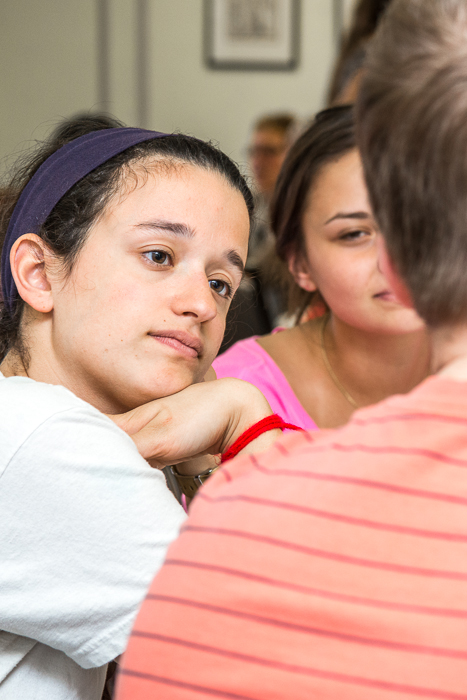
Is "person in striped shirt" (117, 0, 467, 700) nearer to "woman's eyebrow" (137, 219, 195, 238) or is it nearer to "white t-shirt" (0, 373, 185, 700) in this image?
"white t-shirt" (0, 373, 185, 700)

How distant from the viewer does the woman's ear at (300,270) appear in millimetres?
1658

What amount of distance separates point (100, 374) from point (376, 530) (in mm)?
578

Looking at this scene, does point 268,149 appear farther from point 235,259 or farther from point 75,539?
point 75,539

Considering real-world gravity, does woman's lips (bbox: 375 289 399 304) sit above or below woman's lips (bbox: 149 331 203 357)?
below

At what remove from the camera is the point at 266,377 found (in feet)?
5.08

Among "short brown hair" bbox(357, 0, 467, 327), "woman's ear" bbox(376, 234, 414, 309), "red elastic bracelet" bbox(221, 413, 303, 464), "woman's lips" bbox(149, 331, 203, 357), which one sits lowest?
"red elastic bracelet" bbox(221, 413, 303, 464)

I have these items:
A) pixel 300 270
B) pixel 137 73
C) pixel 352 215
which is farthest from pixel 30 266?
pixel 137 73

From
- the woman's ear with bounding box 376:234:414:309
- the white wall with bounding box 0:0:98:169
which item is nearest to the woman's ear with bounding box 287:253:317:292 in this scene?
the woman's ear with bounding box 376:234:414:309

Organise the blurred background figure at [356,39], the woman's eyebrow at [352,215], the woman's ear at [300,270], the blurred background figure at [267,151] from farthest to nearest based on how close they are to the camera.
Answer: the blurred background figure at [267,151] → the blurred background figure at [356,39] → the woman's ear at [300,270] → the woman's eyebrow at [352,215]

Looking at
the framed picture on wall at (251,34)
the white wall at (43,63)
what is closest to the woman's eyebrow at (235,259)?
the white wall at (43,63)

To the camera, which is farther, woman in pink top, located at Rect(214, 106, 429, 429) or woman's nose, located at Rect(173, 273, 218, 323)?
woman in pink top, located at Rect(214, 106, 429, 429)

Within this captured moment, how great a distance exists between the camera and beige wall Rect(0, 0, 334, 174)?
387 cm

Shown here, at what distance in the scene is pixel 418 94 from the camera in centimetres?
44

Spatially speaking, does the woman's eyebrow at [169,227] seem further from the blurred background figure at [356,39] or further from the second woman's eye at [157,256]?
the blurred background figure at [356,39]
